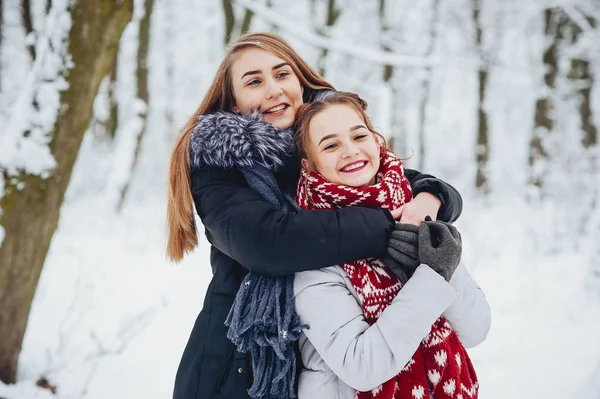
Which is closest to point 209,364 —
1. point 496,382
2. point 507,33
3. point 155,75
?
point 496,382

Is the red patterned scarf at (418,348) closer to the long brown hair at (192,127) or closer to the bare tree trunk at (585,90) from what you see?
the long brown hair at (192,127)

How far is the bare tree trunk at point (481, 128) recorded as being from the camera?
1298cm

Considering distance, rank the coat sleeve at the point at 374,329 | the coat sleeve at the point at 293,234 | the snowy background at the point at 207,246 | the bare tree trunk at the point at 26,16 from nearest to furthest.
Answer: the coat sleeve at the point at 374,329
the coat sleeve at the point at 293,234
the bare tree trunk at the point at 26,16
the snowy background at the point at 207,246

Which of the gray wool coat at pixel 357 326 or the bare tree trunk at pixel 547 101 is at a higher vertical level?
the bare tree trunk at pixel 547 101

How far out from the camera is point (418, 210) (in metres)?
1.89

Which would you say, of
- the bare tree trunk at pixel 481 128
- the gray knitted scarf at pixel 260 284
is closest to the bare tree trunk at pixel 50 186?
the gray knitted scarf at pixel 260 284

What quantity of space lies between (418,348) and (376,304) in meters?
0.22

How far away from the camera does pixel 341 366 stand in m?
1.55

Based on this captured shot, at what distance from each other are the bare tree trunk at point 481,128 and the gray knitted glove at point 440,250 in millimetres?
12086

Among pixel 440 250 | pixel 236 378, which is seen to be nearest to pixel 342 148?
pixel 440 250

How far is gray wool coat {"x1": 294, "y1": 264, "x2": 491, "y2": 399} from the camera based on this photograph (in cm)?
152

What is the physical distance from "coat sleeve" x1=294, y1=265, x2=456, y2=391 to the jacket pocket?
1.07 feet

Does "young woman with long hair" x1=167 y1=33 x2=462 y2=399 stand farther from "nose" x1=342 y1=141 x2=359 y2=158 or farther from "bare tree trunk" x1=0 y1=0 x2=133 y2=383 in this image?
"bare tree trunk" x1=0 y1=0 x2=133 y2=383

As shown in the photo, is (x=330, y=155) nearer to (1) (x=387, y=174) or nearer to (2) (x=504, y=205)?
(1) (x=387, y=174)
